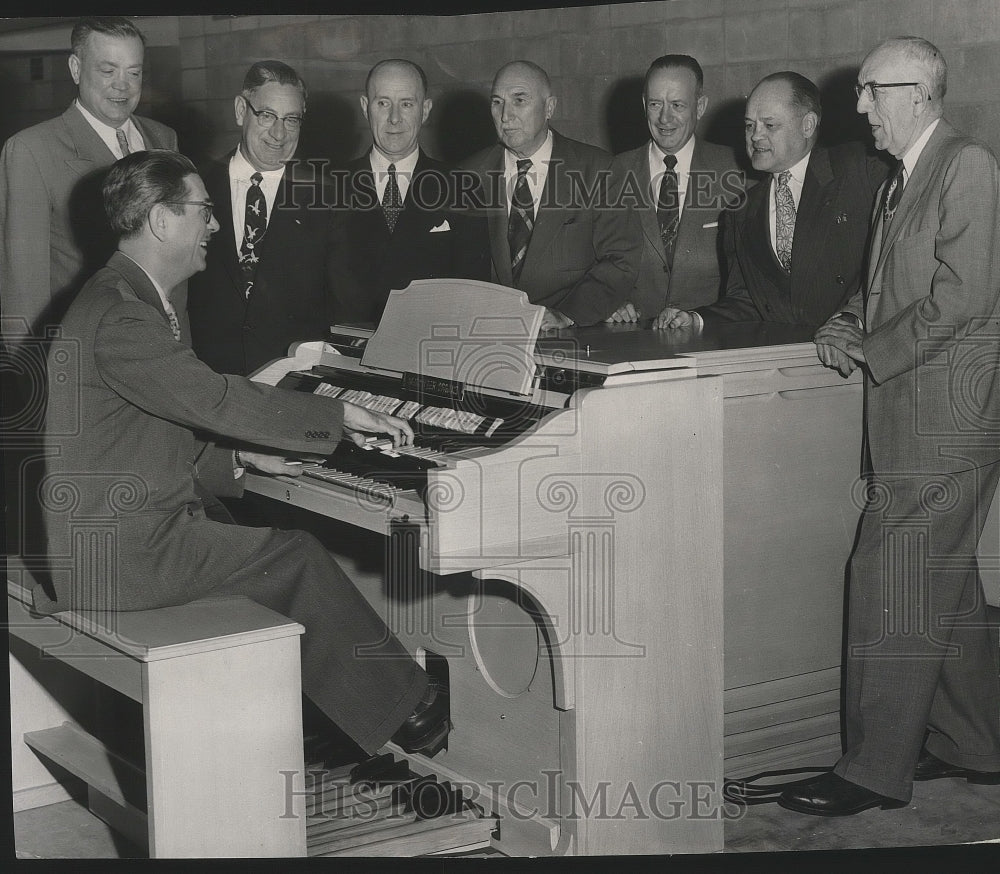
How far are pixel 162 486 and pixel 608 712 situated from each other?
1058 mm

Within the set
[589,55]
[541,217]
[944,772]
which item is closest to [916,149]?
[541,217]

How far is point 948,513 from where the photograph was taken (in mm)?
2930

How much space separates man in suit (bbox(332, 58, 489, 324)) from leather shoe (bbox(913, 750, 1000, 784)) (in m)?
1.87

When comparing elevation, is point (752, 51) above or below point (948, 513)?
above

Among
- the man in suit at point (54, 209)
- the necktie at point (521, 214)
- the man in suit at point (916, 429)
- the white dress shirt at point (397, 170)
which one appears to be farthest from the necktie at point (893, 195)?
→ the man in suit at point (54, 209)

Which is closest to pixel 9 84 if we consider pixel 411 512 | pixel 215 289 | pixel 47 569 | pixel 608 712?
pixel 215 289

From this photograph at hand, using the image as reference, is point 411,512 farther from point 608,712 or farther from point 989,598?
point 989,598

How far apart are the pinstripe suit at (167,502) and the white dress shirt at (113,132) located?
1255mm

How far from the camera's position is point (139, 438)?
2752 millimetres

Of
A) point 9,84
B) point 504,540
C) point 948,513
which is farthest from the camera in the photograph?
point 9,84

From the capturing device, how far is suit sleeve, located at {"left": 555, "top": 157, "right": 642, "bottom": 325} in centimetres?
386

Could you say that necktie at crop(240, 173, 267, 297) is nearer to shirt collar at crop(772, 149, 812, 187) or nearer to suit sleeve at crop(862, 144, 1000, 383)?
shirt collar at crop(772, 149, 812, 187)

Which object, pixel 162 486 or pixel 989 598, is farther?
pixel 989 598

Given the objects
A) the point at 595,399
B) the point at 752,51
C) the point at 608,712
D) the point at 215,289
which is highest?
the point at 752,51
